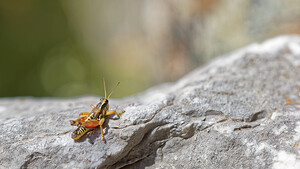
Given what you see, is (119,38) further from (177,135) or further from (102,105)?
(177,135)

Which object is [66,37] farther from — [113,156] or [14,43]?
[113,156]

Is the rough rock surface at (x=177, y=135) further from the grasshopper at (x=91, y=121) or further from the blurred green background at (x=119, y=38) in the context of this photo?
the blurred green background at (x=119, y=38)

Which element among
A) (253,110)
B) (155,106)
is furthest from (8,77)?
(253,110)

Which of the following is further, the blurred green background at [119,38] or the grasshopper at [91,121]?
the blurred green background at [119,38]

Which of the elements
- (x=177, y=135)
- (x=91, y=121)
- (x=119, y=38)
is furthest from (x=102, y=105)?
(x=119, y=38)

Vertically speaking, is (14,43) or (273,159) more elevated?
(14,43)

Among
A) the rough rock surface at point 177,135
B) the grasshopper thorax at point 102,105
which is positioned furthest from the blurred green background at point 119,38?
the rough rock surface at point 177,135
